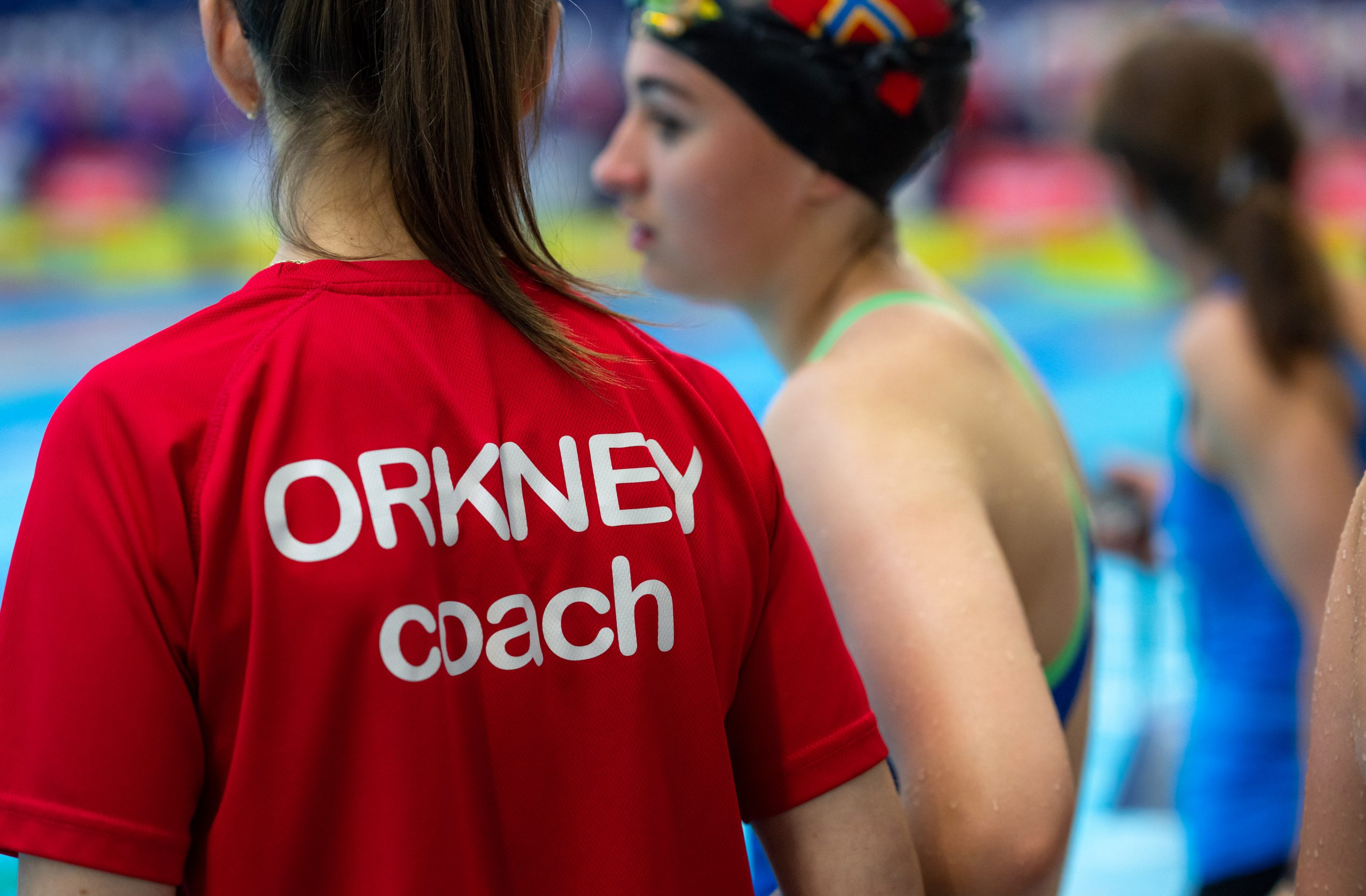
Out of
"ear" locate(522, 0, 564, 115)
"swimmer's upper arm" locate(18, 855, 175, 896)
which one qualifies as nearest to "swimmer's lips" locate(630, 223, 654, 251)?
"ear" locate(522, 0, 564, 115)

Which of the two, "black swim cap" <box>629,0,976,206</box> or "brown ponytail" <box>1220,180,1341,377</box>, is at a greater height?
→ "black swim cap" <box>629,0,976,206</box>

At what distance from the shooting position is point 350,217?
837 mm

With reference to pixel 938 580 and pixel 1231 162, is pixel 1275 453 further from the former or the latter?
pixel 938 580

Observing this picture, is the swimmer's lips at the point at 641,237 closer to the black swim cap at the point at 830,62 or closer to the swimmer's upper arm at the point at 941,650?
the black swim cap at the point at 830,62

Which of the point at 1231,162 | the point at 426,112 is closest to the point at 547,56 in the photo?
the point at 426,112

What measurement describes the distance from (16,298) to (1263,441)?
27.3ft

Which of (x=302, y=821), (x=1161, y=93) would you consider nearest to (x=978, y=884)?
(x=302, y=821)

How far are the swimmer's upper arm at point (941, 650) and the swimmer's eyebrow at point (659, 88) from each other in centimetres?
42

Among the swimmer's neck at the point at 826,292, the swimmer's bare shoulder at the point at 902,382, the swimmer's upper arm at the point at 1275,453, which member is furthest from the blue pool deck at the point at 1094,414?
the swimmer's upper arm at the point at 1275,453

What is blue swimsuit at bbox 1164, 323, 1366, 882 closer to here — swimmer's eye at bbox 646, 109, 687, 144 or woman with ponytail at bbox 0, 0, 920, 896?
swimmer's eye at bbox 646, 109, 687, 144

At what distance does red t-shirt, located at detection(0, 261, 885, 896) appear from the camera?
71 cm

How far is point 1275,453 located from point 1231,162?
493 mm

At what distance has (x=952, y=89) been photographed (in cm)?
145

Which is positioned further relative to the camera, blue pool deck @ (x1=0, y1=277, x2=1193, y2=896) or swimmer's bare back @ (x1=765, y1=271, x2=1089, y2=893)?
blue pool deck @ (x1=0, y1=277, x2=1193, y2=896)
